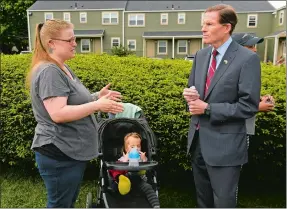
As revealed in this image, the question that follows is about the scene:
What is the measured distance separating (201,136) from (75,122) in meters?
0.97

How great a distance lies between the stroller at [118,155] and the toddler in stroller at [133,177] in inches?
2.0

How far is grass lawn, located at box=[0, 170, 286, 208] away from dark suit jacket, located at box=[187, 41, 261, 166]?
186 cm

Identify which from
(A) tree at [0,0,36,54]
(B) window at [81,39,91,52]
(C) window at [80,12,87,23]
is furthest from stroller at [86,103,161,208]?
(A) tree at [0,0,36,54]

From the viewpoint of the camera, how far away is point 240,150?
248cm

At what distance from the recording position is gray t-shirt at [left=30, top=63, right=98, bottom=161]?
6.99 feet

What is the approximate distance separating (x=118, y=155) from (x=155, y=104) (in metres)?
0.80

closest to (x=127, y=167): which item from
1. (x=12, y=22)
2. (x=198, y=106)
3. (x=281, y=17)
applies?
(x=198, y=106)

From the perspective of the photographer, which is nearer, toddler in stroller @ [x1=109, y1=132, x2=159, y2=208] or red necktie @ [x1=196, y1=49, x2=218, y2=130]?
red necktie @ [x1=196, y1=49, x2=218, y2=130]

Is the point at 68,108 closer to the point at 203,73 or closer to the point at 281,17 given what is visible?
the point at 203,73

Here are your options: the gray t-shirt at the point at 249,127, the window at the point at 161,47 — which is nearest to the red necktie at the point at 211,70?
the gray t-shirt at the point at 249,127

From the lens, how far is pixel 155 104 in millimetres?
3824

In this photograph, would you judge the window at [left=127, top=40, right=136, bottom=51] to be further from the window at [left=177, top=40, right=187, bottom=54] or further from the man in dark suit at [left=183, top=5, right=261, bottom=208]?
the man in dark suit at [left=183, top=5, right=261, bottom=208]

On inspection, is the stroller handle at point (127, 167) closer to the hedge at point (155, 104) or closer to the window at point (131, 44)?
the hedge at point (155, 104)

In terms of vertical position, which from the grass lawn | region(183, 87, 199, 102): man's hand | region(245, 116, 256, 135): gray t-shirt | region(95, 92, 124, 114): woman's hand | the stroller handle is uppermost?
region(183, 87, 199, 102): man's hand
